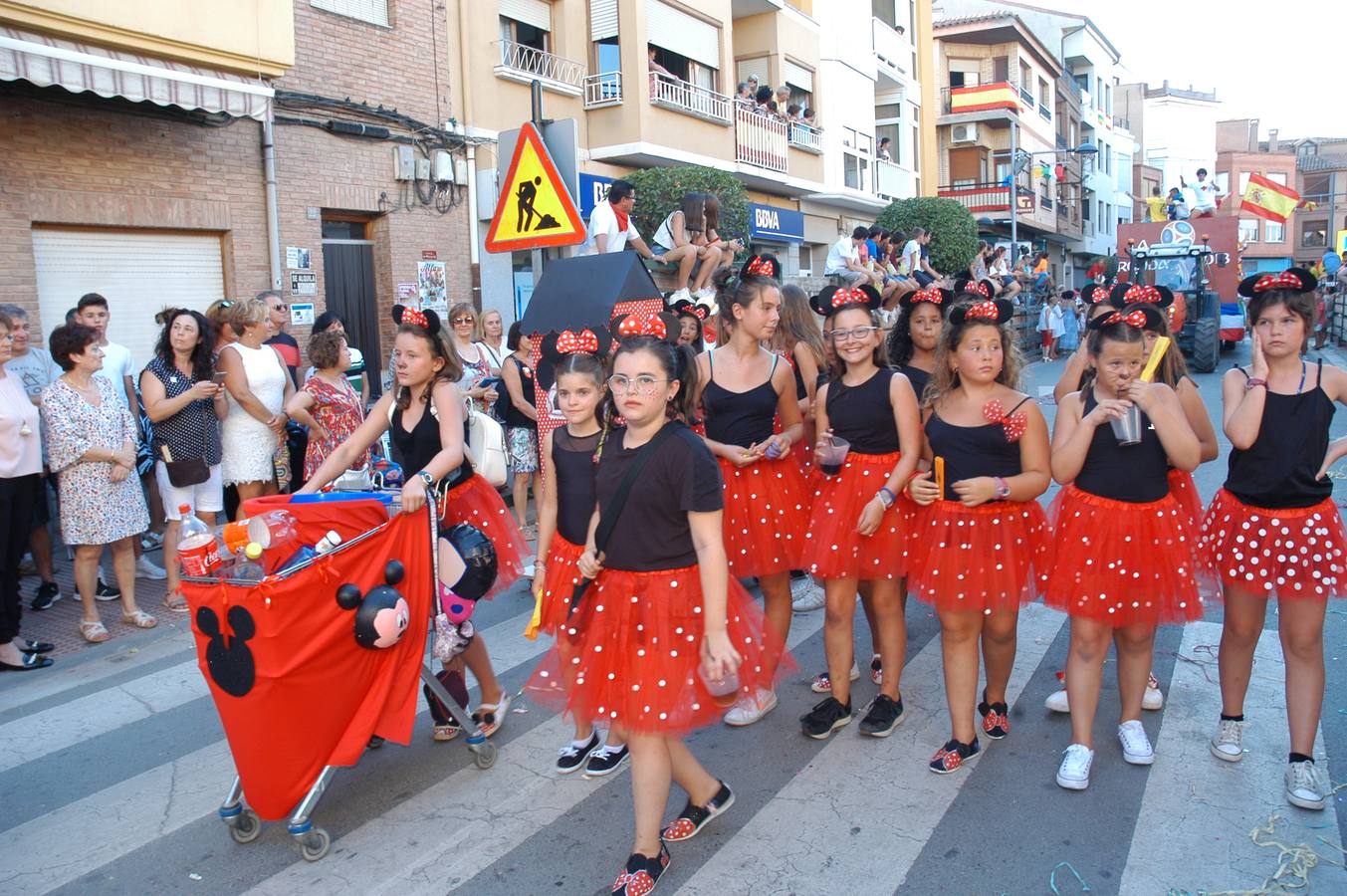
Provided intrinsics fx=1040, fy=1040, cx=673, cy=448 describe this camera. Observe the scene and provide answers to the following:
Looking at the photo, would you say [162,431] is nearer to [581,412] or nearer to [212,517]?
[212,517]

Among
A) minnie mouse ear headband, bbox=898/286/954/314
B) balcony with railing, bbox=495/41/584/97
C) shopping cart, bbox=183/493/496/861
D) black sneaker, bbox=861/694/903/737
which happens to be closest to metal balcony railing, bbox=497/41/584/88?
balcony with railing, bbox=495/41/584/97

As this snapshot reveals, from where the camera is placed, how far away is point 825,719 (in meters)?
4.59

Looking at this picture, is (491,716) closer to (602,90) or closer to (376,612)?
(376,612)

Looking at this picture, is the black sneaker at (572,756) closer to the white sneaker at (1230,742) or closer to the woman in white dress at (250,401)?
the white sneaker at (1230,742)

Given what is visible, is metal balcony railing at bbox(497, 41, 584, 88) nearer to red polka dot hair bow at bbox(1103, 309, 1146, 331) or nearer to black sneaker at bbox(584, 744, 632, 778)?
red polka dot hair bow at bbox(1103, 309, 1146, 331)

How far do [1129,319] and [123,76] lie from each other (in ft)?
28.1

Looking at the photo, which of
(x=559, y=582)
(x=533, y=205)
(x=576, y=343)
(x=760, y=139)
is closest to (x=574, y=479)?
(x=559, y=582)

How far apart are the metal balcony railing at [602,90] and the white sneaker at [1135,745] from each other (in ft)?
46.8

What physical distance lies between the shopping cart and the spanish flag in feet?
102

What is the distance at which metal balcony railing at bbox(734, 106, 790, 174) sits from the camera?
65.2 ft

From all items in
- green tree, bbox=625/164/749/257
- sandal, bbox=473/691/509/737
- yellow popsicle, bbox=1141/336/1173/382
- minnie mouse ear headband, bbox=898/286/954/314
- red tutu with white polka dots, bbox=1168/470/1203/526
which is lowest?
sandal, bbox=473/691/509/737

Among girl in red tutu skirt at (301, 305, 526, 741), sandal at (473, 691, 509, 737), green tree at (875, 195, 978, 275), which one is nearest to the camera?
girl in red tutu skirt at (301, 305, 526, 741)

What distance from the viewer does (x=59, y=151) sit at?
9383 millimetres

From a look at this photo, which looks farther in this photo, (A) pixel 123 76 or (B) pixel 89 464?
(A) pixel 123 76
